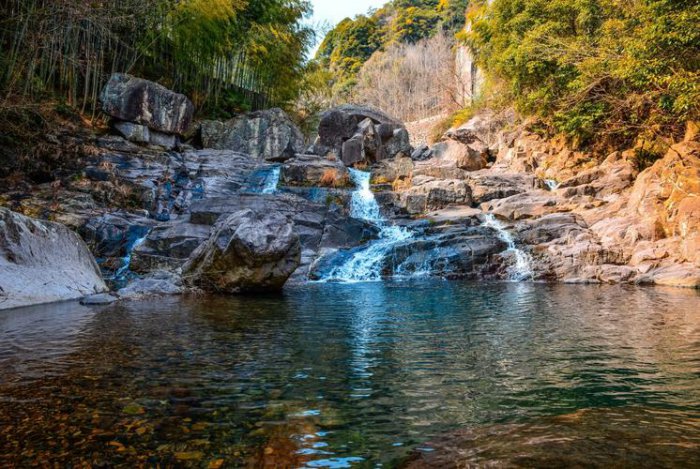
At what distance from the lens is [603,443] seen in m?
2.23

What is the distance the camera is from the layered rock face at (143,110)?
18.7 metres

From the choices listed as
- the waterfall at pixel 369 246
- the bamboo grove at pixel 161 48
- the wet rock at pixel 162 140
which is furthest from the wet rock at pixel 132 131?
the waterfall at pixel 369 246

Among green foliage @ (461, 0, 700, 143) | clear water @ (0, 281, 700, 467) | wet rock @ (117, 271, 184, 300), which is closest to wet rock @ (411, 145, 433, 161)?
green foliage @ (461, 0, 700, 143)

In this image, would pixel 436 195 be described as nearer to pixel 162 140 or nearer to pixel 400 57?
pixel 162 140

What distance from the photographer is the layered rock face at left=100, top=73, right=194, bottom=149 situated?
18.7 metres

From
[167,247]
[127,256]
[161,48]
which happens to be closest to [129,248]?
[127,256]

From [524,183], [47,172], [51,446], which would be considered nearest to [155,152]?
[47,172]

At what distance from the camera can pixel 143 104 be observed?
19062 millimetres

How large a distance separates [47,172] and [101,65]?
6487 millimetres

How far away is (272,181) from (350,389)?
1626 cm

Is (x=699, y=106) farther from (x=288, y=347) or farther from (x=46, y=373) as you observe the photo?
(x=46, y=373)

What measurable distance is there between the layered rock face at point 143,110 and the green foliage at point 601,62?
15.7 meters

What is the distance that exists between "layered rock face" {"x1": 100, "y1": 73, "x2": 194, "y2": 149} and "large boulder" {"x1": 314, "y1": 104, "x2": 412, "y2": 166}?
8596 millimetres

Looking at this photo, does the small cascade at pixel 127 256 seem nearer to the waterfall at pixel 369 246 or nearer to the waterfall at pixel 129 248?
the waterfall at pixel 129 248
